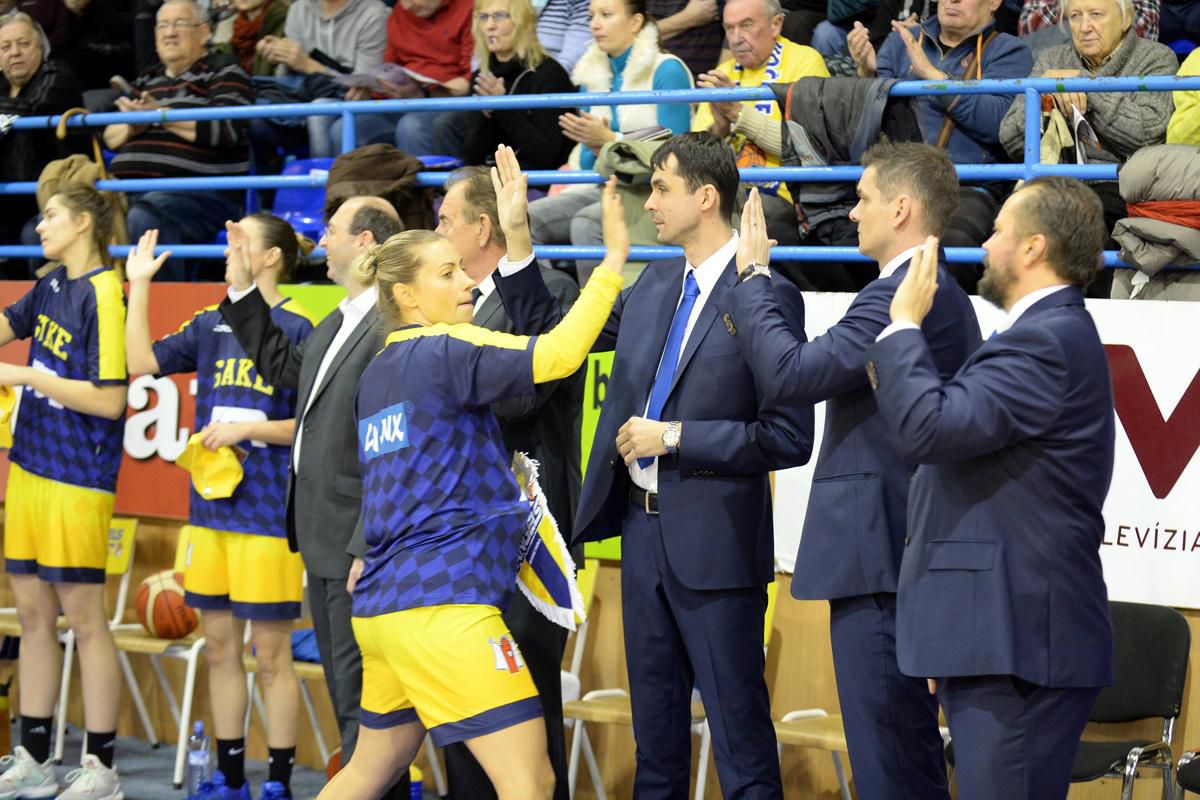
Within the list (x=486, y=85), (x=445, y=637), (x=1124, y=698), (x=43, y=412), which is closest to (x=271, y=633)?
(x=43, y=412)

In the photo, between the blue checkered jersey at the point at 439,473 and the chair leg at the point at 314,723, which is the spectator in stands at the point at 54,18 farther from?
the blue checkered jersey at the point at 439,473

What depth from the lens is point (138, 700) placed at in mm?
6973

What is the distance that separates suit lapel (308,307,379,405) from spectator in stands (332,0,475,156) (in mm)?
2694

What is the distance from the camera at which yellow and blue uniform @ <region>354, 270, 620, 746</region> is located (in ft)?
12.4

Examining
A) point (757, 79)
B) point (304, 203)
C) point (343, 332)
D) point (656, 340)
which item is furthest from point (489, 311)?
point (304, 203)

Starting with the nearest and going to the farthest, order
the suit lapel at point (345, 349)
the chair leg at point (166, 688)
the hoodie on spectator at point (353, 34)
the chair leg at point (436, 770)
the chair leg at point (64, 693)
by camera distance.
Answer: the suit lapel at point (345, 349) → the chair leg at point (436, 770) → the chair leg at point (64, 693) → the chair leg at point (166, 688) → the hoodie on spectator at point (353, 34)

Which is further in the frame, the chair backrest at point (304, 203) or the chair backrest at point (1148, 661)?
the chair backrest at point (304, 203)

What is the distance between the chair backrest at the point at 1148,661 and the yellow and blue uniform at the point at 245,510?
9.33 feet

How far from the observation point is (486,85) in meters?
6.66

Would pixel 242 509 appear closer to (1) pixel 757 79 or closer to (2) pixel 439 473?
(2) pixel 439 473

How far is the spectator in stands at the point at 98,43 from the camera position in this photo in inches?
357

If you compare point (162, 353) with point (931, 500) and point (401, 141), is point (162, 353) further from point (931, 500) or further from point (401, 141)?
point (931, 500)

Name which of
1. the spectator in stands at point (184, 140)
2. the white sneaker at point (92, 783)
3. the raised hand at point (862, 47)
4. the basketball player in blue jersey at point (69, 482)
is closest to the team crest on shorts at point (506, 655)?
the basketball player in blue jersey at point (69, 482)

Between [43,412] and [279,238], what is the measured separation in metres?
1.28
